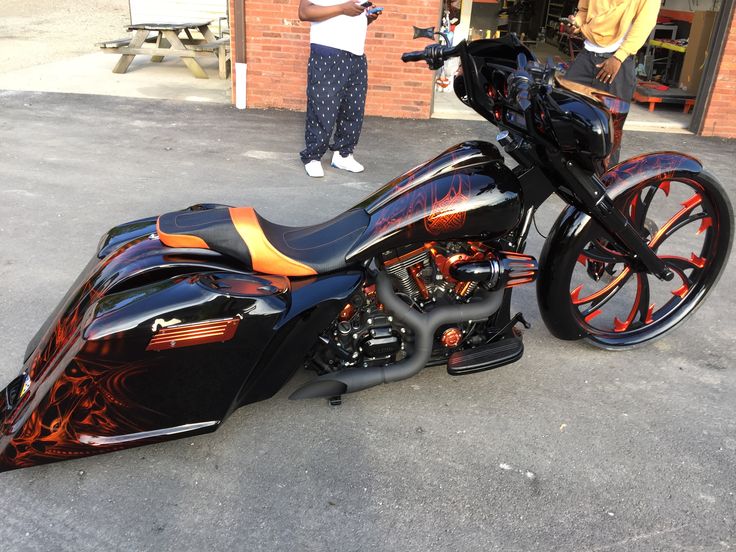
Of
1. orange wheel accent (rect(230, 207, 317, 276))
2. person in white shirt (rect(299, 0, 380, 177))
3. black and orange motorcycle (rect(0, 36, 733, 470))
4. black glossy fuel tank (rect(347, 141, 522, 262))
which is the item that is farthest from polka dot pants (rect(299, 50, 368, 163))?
orange wheel accent (rect(230, 207, 317, 276))

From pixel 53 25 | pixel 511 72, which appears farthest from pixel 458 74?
pixel 53 25

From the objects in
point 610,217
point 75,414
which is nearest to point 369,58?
point 610,217

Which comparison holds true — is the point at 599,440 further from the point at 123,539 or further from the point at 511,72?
the point at 123,539

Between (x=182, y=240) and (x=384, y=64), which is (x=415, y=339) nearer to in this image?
(x=182, y=240)

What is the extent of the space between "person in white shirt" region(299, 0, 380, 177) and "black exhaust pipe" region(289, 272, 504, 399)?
9.53 ft

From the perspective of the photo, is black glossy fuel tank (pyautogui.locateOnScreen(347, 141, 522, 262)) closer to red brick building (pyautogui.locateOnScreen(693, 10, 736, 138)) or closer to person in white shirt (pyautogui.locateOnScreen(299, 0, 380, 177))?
person in white shirt (pyautogui.locateOnScreen(299, 0, 380, 177))

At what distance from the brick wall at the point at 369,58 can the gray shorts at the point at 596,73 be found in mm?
2940

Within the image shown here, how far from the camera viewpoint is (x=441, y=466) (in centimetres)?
249

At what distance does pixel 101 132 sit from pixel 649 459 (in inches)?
238

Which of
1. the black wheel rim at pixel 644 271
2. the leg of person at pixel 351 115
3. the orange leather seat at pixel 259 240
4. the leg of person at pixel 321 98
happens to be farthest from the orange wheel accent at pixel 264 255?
the leg of person at pixel 351 115

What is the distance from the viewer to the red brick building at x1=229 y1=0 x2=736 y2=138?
7277 mm

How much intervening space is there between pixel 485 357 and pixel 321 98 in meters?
3.25

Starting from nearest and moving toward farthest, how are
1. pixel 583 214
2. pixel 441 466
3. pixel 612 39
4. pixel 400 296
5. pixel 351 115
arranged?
1. pixel 441 466
2. pixel 400 296
3. pixel 583 214
4. pixel 612 39
5. pixel 351 115

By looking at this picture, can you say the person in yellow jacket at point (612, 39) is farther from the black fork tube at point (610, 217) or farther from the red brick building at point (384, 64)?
the red brick building at point (384, 64)
